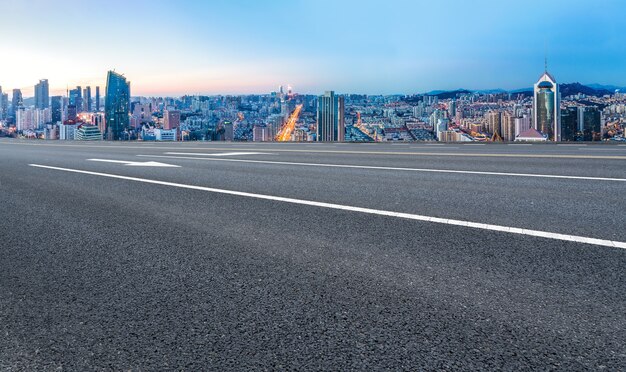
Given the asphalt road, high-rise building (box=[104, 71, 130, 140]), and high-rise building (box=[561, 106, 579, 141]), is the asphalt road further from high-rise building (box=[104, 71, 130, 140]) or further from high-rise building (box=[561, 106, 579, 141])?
high-rise building (box=[104, 71, 130, 140])

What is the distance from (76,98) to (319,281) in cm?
20422

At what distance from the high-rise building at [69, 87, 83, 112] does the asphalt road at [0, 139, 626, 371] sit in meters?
190

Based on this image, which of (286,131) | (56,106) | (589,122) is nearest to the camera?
(589,122)

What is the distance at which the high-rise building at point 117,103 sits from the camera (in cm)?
10466

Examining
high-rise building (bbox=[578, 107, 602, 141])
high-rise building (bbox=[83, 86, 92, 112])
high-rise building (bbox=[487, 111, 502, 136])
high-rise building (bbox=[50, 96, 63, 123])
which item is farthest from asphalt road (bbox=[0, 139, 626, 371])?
high-rise building (bbox=[83, 86, 92, 112])

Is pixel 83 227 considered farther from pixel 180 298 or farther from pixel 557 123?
pixel 557 123

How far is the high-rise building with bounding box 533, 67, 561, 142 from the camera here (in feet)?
104

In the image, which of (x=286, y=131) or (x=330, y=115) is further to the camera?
(x=286, y=131)

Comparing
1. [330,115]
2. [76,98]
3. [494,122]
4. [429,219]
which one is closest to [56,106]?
[76,98]

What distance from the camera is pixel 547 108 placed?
3878 centimetres

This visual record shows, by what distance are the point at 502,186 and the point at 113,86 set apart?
5259 inches

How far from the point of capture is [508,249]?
11.8ft

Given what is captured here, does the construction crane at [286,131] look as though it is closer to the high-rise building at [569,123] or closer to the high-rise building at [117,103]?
the high-rise building at [569,123]

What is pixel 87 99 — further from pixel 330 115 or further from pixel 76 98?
pixel 330 115
